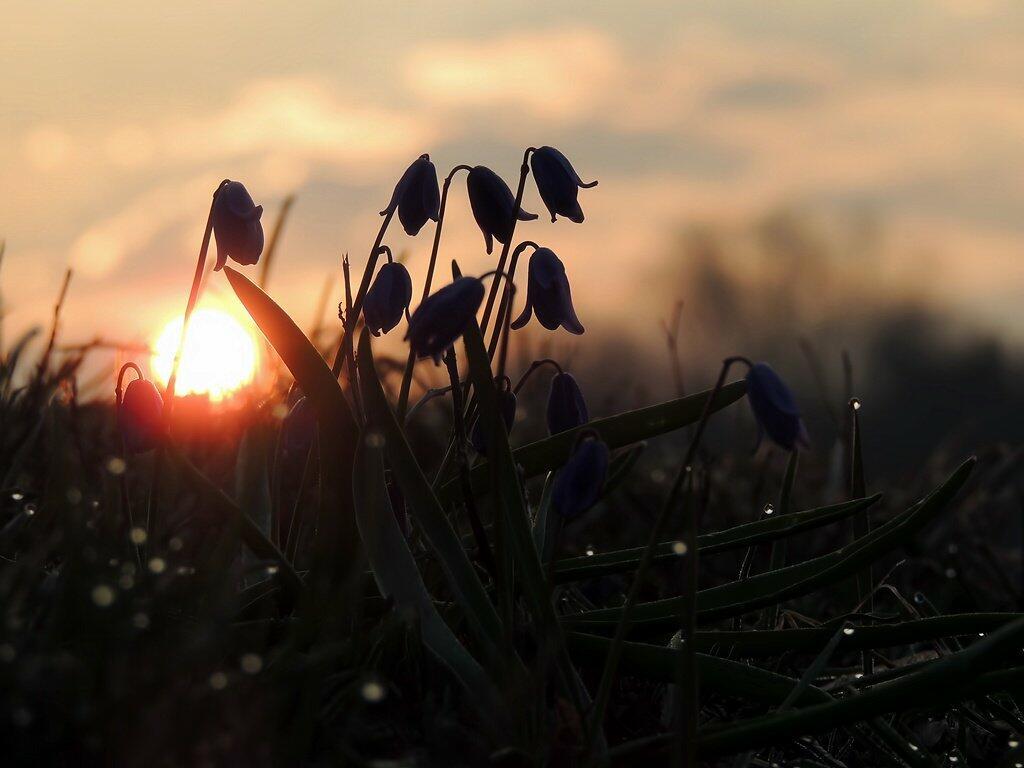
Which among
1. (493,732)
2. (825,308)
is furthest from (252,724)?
(825,308)

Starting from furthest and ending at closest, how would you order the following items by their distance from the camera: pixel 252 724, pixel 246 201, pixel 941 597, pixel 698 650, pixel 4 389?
pixel 941 597 → pixel 4 389 → pixel 246 201 → pixel 698 650 → pixel 252 724

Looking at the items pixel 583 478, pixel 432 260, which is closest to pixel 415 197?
pixel 432 260

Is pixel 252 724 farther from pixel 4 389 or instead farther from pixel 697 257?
pixel 697 257

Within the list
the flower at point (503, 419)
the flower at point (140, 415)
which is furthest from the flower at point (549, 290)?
the flower at point (140, 415)

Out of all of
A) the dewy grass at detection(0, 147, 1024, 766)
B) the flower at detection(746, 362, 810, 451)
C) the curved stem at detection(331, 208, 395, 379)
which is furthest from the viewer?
the curved stem at detection(331, 208, 395, 379)

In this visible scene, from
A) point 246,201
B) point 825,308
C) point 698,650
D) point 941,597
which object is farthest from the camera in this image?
point 825,308

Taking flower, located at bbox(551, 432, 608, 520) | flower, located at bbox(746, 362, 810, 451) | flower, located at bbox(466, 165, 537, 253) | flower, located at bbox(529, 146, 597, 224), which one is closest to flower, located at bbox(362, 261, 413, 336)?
flower, located at bbox(466, 165, 537, 253)

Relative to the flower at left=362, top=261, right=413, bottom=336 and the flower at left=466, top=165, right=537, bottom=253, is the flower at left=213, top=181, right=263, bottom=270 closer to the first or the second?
the flower at left=362, top=261, right=413, bottom=336

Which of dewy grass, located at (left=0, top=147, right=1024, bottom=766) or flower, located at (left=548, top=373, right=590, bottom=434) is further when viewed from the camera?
flower, located at (left=548, top=373, right=590, bottom=434)
